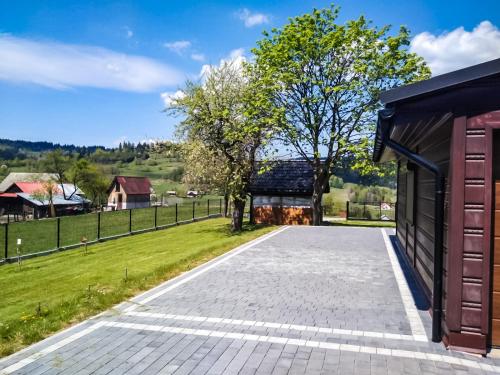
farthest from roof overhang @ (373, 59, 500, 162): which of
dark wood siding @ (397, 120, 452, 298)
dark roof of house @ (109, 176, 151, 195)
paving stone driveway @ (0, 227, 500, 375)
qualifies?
dark roof of house @ (109, 176, 151, 195)

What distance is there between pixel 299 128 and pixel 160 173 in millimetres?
102170

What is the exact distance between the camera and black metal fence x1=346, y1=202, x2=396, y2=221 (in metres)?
31.0

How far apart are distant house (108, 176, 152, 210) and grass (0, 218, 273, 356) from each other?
49.5 m

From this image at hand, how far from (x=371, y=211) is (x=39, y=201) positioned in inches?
1695

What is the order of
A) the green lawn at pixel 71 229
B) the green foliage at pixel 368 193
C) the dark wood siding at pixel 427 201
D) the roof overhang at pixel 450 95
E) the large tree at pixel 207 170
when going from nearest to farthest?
Result: the roof overhang at pixel 450 95 < the dark wood siding at pixel 427 201 < the green lawn at pixel 71 229 < the large tree at pixel 207 170 < the green foliage at pixel 368 193

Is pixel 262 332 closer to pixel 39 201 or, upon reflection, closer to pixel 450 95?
pixel 450 95

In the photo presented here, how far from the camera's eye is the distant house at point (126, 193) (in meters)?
67.0

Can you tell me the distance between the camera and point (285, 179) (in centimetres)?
2564

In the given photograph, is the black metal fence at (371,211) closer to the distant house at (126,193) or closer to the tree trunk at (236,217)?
the tree trunk at (236,217)

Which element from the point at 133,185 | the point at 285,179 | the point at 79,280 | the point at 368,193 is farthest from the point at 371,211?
the point at 133,185

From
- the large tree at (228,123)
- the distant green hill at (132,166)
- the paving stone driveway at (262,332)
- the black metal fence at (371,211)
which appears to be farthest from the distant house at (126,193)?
the paving stone driveway at (262,332)

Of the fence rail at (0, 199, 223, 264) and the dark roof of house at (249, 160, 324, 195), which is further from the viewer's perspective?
the dark roof of house at (249, 160, 324, 195)

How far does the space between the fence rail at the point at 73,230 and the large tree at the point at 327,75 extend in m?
9.47

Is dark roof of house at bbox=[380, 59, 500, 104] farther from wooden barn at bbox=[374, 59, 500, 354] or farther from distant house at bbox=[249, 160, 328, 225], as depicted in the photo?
distant house at bbox=[249, 160, 328, 225]
